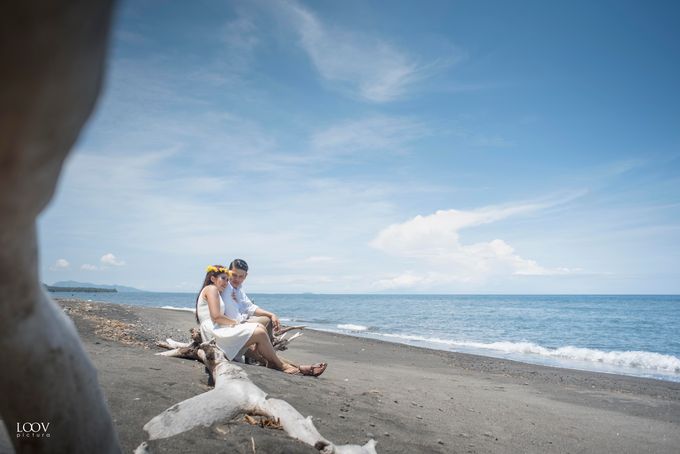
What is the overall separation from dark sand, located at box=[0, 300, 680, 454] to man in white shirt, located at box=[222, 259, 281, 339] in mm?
1232

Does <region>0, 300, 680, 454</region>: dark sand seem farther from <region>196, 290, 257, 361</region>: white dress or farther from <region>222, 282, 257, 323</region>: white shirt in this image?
<region>222, 282, 257, 323</region>: white shirt

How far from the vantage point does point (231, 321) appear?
706 centimetres

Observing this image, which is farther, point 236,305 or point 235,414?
point 236,305

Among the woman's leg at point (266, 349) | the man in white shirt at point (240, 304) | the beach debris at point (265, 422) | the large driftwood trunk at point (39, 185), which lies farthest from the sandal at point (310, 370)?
the large driftwood trunk at point (39, 185)

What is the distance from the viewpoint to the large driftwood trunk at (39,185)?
0.81 m

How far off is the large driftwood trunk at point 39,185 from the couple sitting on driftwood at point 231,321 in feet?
17.0

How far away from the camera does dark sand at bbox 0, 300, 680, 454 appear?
13.0 ft

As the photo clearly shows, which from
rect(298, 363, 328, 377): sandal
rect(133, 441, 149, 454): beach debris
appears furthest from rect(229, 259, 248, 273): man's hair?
rect(133, 441, 149, 454): beach debris

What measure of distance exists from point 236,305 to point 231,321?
61cm

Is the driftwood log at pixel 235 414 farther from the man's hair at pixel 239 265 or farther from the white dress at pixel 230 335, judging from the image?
the man's hair at pixel 239 265

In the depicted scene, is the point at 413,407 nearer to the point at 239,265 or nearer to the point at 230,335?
the point at 230,335

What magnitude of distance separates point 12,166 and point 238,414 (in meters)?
3.63

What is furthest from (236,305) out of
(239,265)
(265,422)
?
(265,422)

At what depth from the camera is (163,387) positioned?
16.5ft
